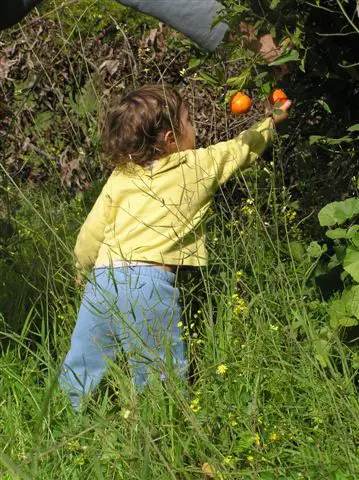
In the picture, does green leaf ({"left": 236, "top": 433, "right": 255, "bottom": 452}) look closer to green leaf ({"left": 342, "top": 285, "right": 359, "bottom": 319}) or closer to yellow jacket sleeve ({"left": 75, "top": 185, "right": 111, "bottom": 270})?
green leaf ({"left": 342, "top": 285, "right": 359, "bottom": 319})

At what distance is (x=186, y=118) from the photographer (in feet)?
11.3

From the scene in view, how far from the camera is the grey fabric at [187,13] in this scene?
3.19 metres

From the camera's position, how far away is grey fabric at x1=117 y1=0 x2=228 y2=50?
3.19 metres

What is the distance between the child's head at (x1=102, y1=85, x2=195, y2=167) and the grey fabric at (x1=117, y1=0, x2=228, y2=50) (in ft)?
0.82

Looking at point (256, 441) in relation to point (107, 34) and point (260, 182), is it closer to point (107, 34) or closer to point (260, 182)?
point (260, 182)

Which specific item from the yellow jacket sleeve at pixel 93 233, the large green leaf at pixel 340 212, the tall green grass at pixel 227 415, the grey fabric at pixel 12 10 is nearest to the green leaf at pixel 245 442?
the tall green grass at pixel 227 415

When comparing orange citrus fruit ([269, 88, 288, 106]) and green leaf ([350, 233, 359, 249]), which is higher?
orange citrus fruit ([269, 88, 288, 106])

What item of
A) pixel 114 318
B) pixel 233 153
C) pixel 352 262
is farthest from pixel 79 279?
pixel 352 262

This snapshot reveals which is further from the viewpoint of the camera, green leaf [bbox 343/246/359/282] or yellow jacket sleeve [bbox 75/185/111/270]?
yellow jacket sleeve [bbox 75/185/111/270]

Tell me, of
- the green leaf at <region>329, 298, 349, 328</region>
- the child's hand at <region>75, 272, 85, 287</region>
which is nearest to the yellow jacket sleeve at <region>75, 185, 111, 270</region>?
the child's hand at <region>75, 272, 85, 287</region>

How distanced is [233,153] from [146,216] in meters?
0.39

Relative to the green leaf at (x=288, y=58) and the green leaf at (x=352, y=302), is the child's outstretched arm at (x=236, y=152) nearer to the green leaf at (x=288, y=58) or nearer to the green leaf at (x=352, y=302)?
the green leaf at (x=288, y=58)

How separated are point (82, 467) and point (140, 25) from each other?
3.77 meters

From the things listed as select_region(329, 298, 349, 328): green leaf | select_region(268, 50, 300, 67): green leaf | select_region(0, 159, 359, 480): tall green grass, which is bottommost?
select_region(0, 159, 359, 480): tall green grass
